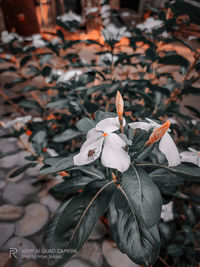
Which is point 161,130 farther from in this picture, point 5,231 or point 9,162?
point 9,162

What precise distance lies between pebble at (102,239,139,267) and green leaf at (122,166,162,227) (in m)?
0.70

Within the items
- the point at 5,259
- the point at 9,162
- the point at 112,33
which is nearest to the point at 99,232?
the point at 5,259

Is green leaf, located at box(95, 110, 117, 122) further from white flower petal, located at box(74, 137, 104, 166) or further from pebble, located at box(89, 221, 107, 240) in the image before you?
pebble, located at box(89, 221, 107, 240)

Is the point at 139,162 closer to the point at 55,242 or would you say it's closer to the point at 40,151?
the point at 55,242

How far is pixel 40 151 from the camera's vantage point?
1.08 meters

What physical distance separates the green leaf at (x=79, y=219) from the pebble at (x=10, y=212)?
0.76 metres

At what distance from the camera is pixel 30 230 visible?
1079 millimetres

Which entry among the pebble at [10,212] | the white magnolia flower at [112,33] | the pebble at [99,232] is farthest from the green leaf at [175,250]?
the white magnolia flower at [112,33]

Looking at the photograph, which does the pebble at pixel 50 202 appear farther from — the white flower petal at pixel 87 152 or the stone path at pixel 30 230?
the white flower petal at pixel 87 152

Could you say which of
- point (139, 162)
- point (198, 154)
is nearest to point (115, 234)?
point (139, 162)

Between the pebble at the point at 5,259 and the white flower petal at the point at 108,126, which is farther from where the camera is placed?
the pebble at the point at 5,259

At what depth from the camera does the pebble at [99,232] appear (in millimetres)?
1057

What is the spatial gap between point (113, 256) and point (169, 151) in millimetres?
879

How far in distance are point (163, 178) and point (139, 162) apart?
0.16 meters
